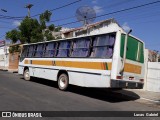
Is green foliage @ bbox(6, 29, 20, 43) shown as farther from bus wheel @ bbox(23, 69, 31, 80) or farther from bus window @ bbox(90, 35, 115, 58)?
bus window @ bbox(90, 35, 115, 58)

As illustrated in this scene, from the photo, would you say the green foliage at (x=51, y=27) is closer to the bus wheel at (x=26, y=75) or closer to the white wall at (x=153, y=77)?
the bus wheel at (x=26, y=75)

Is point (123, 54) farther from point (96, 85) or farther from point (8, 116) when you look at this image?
point (8, 116)

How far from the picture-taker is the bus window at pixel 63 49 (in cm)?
1466

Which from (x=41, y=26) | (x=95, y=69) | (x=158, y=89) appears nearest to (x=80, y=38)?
(x=95, y=69)

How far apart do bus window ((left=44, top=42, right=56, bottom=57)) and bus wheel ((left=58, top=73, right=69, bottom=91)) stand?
1.81 metres

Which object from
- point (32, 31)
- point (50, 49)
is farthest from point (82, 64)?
point (32, 31)

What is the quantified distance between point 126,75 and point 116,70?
2.53ft

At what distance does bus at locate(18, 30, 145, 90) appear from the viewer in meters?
11.4

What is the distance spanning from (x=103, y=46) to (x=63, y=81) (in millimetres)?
3640

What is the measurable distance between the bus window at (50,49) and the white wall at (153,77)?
221 inches

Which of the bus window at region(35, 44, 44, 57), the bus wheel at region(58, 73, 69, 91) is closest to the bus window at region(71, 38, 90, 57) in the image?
the bus wheel at region(58, 73, 69, 91)

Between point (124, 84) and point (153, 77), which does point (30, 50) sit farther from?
point (124, 84)

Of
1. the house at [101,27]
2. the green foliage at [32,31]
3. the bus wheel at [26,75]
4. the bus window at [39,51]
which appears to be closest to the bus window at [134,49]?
the bus window at [39,51]

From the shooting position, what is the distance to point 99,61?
12039 mm
